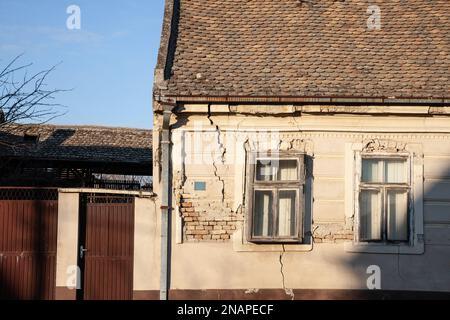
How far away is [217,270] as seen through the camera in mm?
9438

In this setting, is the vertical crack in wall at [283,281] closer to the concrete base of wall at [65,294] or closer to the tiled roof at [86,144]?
the concrete base of wall at [65,294]

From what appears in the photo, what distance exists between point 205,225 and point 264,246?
0.87 metres

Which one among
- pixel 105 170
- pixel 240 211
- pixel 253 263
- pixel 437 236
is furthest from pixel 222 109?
pixel 105 170

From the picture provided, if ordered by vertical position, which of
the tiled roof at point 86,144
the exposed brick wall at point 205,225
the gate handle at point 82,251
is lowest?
the gate handle at point 82,251

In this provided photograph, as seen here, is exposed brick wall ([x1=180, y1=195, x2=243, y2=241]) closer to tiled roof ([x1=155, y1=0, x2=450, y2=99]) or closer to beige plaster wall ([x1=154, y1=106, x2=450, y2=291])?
beige plaster wall ([x1=154, y1=106, x2=450, y2=291])

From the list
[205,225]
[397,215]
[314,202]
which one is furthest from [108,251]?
[397,215]

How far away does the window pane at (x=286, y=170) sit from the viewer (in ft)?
31.5

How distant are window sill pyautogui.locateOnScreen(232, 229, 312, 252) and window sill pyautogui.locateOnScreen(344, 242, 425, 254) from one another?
1.96ft

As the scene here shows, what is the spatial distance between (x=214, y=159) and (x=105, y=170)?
15.9 meters

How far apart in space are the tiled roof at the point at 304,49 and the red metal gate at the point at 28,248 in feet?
8.11

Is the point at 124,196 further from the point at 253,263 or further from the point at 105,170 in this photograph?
the point at 105,170

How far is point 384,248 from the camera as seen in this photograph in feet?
30.9

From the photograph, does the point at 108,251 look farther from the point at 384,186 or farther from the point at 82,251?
Result: the point at 384,186

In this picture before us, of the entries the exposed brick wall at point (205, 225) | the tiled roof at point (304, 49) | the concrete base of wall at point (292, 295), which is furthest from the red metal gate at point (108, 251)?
the tiled roof at point (304, 49)
